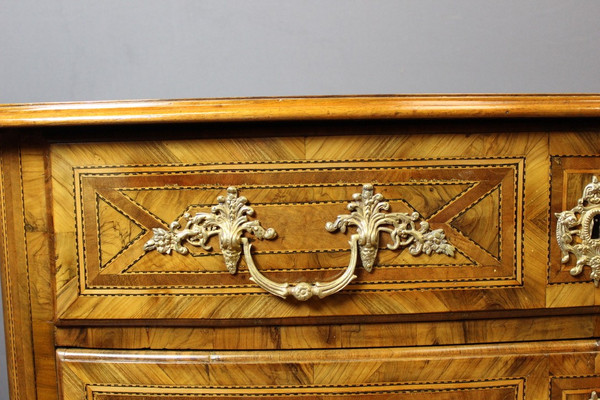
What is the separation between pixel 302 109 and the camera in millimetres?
424

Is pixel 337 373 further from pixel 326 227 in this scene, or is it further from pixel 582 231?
pixel 582 231

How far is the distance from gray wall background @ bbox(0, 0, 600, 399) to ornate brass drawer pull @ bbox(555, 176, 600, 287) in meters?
0.54

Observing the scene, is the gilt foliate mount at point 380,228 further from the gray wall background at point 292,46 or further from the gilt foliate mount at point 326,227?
the gray wall background at point 292,46

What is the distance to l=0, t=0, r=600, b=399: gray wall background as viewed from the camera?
0.95 m

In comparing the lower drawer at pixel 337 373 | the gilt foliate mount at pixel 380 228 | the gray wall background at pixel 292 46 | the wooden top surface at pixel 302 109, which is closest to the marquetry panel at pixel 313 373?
the lower drawer at pixel 337 373

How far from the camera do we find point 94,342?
1.62ft

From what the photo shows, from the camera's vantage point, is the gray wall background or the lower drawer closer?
the lower drawer

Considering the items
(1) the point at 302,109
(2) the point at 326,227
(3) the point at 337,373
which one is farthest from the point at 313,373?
(1) the point at 302,109

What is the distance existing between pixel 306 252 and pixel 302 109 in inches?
5.2

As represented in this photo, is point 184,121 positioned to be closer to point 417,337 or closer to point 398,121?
point 398,121

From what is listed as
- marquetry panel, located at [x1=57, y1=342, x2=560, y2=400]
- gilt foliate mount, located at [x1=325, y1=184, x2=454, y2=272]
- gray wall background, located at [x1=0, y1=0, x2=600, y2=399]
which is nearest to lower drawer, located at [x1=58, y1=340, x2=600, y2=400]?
marquetry panel, located at [x1=57, y1=342, x2=560, y2=400]

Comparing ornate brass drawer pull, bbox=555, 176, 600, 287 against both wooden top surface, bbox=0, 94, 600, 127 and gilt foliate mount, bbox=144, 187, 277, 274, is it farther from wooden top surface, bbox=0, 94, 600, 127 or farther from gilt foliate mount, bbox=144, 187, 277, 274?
gilt foliate mount, bbox=144, 187, 277, 274

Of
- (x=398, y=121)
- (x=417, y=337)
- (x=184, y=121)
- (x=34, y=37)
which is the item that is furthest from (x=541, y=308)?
(x=34, y=37)

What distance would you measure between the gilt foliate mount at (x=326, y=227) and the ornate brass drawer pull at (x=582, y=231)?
0.10 metres
